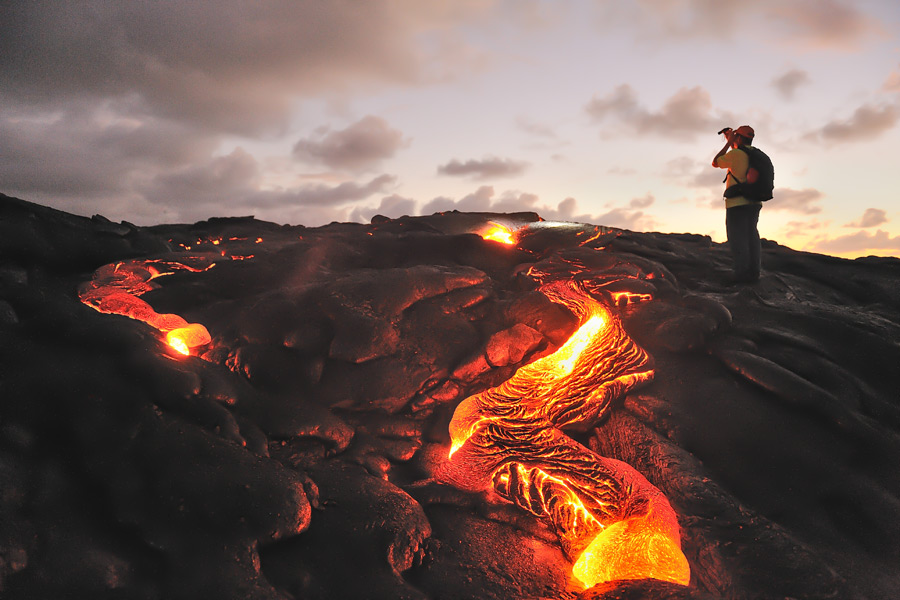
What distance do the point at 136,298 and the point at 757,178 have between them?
8.19m

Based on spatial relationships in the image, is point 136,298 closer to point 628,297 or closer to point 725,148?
point 628,297

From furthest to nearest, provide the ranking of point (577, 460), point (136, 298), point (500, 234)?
point (500, 234)
point (136, 298)
point (577, 460)

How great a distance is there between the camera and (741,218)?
6887mm

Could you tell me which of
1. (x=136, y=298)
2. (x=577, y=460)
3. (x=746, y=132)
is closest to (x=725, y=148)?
(x=746, y=132)

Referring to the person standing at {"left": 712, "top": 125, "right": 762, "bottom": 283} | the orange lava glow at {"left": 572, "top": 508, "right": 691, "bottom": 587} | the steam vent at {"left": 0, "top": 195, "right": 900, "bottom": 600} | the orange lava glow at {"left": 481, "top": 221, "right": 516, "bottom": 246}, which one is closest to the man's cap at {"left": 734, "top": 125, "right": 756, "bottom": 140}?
the person standing at {"left": 712, "top": 125, "right": 762, "bottom": 283}

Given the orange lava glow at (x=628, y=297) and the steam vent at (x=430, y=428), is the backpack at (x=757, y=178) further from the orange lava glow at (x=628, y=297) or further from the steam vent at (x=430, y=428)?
the orange lava glow at (x=628, y=297)

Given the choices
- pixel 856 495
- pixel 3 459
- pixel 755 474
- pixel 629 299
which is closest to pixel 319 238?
pixel 629 299

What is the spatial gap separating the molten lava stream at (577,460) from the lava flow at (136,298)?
9.88ft

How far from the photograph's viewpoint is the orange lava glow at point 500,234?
8.04 m

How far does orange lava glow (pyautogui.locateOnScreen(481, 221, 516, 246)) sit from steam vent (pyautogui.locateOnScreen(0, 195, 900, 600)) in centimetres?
114

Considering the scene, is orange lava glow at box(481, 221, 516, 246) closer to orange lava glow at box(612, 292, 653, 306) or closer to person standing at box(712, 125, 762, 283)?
orange lava glow at box(612, 292, 653, 306)

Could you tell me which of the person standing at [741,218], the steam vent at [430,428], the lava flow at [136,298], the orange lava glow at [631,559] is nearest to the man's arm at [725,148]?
the person standing at [741,218]

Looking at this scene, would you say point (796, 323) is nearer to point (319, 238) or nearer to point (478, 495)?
point (478, 495)

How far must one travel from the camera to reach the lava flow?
5.27 meters
